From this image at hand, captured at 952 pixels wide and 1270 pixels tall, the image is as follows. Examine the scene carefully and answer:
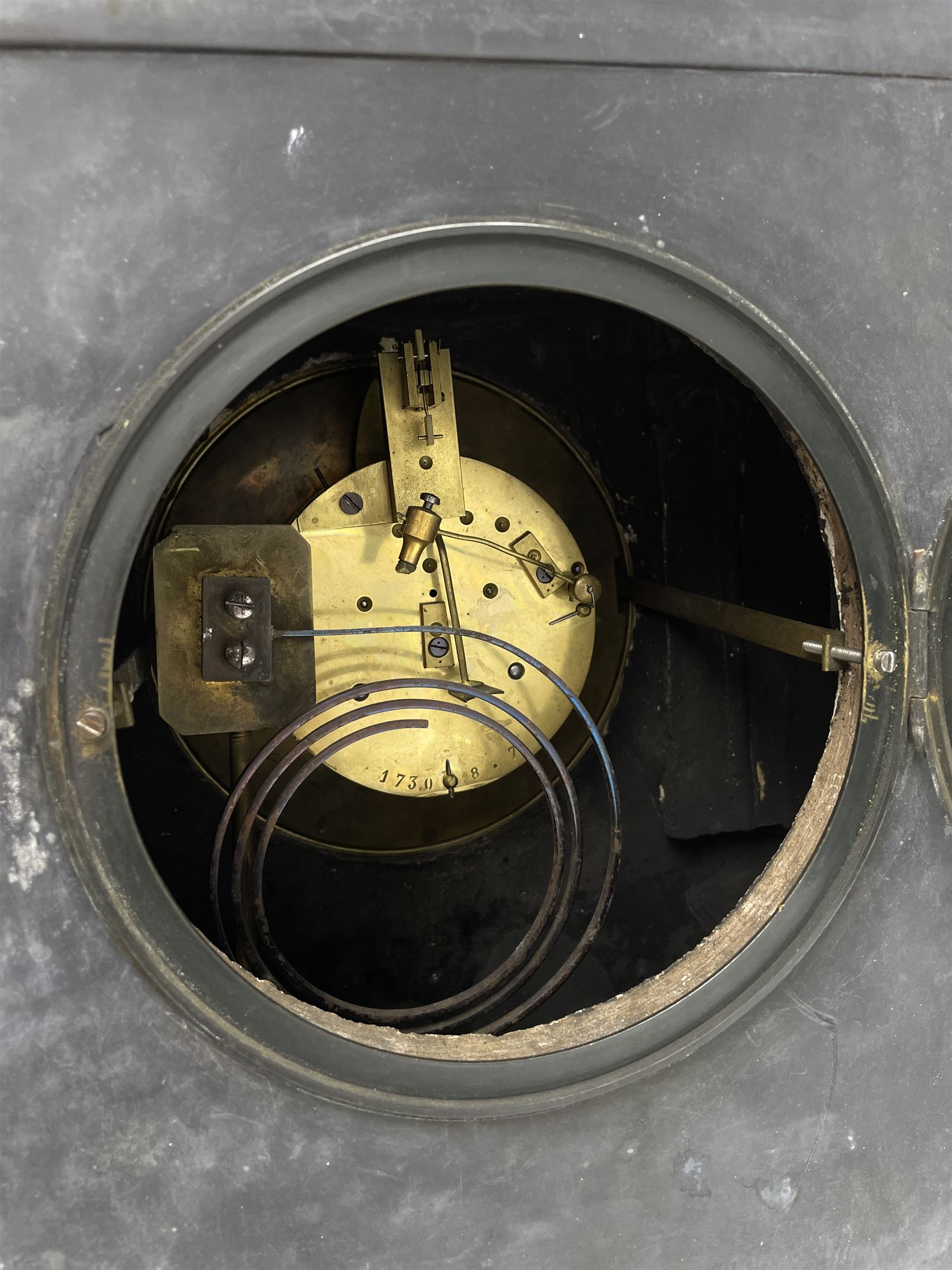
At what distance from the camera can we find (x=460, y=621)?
1.53m

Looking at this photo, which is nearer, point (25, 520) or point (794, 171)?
point (25, 520)

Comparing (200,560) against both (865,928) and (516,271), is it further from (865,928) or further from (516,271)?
(865,928)

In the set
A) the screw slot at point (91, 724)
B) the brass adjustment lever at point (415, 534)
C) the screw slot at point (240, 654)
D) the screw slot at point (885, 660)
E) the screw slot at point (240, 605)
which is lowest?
the screw slot at point (91, 724)

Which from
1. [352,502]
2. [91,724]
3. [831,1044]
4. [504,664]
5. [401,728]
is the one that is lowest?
[831,1044]

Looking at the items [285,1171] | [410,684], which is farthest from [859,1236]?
[410,684]

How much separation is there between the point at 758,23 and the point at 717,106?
0.29 feet

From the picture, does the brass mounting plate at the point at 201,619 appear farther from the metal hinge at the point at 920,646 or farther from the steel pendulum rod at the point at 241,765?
the metal hinge at the point at 920,646

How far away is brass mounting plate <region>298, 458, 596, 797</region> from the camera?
1.48 meters

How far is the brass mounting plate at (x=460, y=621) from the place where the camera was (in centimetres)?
148

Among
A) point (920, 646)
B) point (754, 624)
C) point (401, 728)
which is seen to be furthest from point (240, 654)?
point (920, 646)

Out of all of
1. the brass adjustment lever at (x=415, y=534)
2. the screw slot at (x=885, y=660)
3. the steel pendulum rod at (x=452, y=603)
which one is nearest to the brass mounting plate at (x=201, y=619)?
the brass adjustment lever at (x=415, y=534)

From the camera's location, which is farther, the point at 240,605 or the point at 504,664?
the point at 504,664

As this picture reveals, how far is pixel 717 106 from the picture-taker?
3.14 feet

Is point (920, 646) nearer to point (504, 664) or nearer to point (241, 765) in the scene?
point (504, 664)
